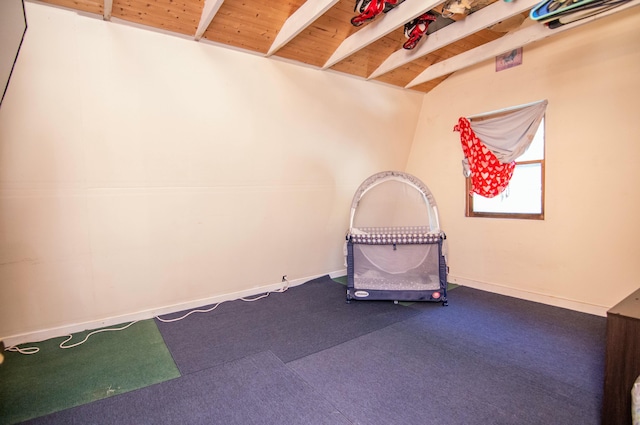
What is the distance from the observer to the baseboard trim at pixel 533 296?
3598 millimetres

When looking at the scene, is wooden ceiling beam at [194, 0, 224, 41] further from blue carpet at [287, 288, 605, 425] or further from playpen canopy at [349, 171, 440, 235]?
blue carpet at [287, 288, 605, 425]

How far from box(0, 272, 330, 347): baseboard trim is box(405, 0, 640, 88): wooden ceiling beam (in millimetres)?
3369

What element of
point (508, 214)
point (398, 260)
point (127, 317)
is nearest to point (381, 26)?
point (398, 260)

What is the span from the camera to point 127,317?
11.3 ft

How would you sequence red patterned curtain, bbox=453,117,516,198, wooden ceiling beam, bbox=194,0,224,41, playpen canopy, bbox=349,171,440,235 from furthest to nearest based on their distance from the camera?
playpen canopy, bbox=349,171,440,235 → red patterned curtain, bbox=453,117,516,198 → wooden ceiling beam, bbox=194,0,224,41

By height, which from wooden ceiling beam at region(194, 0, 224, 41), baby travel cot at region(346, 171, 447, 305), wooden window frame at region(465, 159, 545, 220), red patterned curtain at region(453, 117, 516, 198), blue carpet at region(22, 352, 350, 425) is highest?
wooden ceiling beam at region(194, 0, 224, 41)

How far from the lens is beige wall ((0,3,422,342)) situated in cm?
279

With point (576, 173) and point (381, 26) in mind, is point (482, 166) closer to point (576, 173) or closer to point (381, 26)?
point (576, 173)

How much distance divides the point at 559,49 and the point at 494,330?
3.09 m

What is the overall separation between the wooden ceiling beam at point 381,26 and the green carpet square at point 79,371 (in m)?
3.31

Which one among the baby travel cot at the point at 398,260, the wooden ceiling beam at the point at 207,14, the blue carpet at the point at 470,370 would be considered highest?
the wooden ceiling beam at the point at 207,14

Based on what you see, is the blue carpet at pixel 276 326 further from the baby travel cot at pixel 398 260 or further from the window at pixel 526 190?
the window at pixel 526 190

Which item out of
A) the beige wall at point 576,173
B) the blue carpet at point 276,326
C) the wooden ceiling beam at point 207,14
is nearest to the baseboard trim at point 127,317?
the blue carpet at point 276,326

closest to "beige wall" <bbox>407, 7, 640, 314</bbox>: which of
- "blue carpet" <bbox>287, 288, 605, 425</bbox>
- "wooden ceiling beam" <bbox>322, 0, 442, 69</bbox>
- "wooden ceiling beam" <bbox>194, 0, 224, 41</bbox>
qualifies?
"blue carpet" <bbox>287, 288, 605, 425</bbox>
